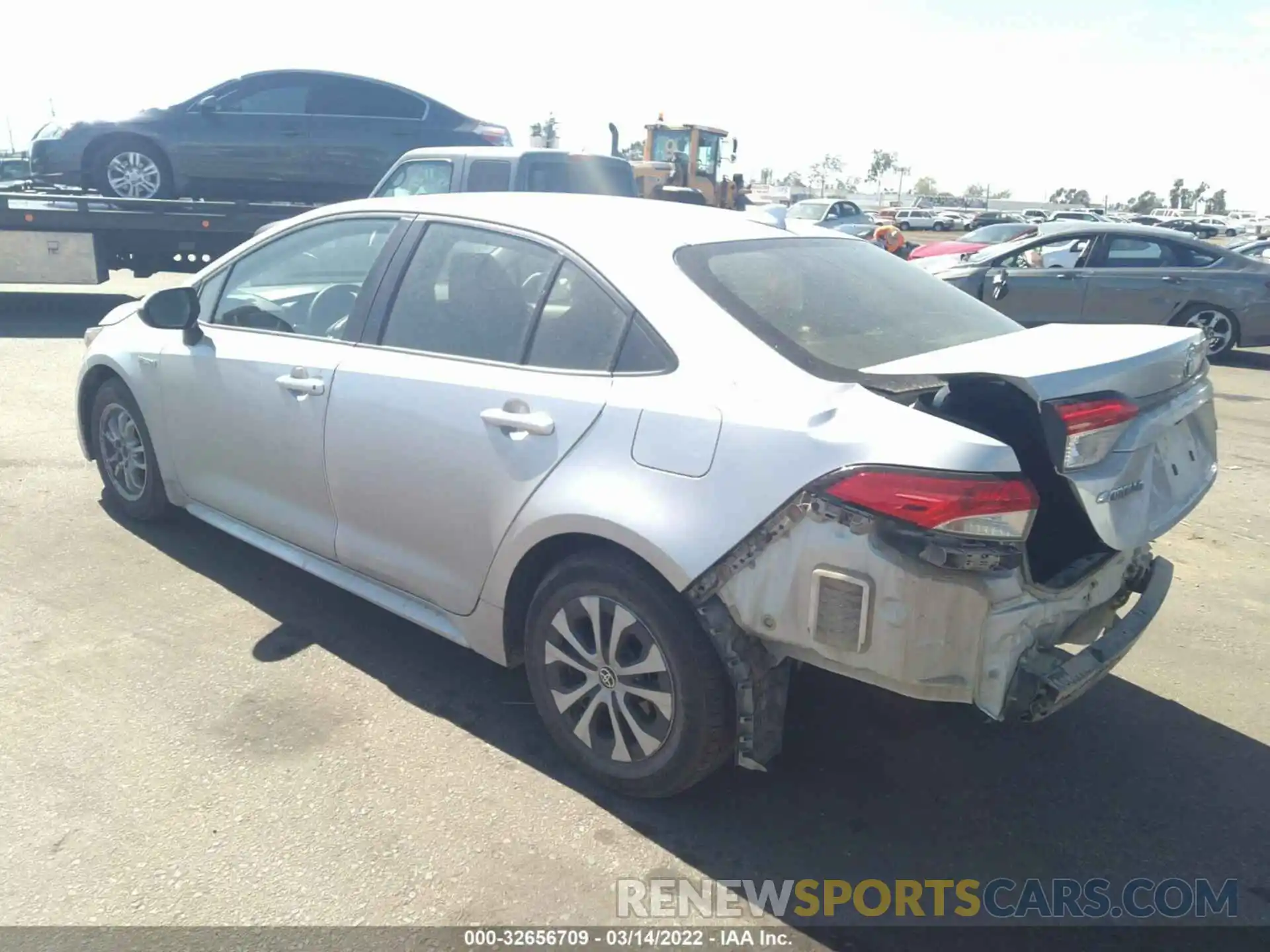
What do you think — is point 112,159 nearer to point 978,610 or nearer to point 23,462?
point 23,462

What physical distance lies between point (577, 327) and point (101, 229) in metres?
10.5

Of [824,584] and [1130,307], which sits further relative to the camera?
[1130,307]

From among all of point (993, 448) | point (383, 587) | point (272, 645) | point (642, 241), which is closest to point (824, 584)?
point (993, 448)

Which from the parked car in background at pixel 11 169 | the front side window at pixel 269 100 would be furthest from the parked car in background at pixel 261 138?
the parked car in background at pixel 11 169

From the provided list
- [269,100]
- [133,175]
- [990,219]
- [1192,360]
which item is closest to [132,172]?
[133,175]

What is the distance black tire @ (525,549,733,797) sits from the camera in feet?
8.75

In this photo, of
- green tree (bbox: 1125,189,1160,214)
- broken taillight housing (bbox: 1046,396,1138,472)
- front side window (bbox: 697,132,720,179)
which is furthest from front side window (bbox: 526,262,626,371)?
green tree (bbox: 1125,189,1160,214)

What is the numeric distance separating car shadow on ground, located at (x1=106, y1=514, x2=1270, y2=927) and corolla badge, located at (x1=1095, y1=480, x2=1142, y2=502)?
102cm

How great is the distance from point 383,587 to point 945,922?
2120mm

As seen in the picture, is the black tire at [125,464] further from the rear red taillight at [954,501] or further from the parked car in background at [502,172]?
the parked car in background at [502,172]

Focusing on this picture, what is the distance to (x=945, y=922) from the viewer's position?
8.29 feet

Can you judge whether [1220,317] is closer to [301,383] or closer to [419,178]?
[419,178]

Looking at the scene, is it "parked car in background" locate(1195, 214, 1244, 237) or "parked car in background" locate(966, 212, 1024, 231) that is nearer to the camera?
"parked car in background" locate(966, 212, 1024, 231)

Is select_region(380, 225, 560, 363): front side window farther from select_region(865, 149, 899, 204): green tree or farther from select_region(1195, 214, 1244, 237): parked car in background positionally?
select_region(865, 149, 899, 204): green tree
